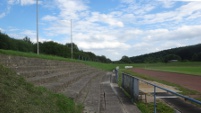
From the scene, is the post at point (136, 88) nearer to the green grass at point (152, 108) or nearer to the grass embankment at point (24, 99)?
the green grass at point (152, 108)

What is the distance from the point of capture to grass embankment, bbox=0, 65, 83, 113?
4887 millimetres

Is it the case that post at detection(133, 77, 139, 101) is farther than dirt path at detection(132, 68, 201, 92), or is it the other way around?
dirt path at detection(132, 68, 201, 92)

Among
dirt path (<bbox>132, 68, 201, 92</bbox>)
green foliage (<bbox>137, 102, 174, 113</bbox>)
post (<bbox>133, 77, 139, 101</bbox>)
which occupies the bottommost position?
dirt path (<bbox>132, 68, 201, 92</bbox>)

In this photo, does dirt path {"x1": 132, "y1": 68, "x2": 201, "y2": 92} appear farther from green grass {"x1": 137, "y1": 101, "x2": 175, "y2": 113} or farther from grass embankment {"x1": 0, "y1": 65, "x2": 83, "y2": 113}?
grass embankment {"x1": 0, "y1": 65, "x2": 83, "y2": 113}

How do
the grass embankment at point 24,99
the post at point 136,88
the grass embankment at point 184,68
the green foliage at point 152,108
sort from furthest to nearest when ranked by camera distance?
the grass embankment at point 184,68
the post at point 136,88
the green foliage at point 152,108
the grass embankment at point 24,99

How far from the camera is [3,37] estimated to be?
20031mm

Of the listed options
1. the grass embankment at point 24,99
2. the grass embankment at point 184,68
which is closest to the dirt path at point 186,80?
the grass embankment at point 184,68

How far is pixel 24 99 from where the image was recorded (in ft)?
18.1

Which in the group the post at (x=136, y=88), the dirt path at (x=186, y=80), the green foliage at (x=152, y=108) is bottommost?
the dirt path at (x=186, y=80)

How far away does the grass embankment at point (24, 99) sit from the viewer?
4.89 m

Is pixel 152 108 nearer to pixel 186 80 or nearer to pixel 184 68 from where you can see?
pixel 186 80

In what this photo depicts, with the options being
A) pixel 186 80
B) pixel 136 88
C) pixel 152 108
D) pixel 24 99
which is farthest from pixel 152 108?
pixel 186 80

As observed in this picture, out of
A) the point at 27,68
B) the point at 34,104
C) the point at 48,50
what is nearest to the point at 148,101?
the point at 27,68

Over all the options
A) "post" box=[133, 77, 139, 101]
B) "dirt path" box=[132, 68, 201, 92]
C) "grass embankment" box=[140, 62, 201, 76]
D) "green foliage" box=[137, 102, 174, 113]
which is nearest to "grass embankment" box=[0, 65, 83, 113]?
"green foliage" box=[137, 102, 174, 113]
